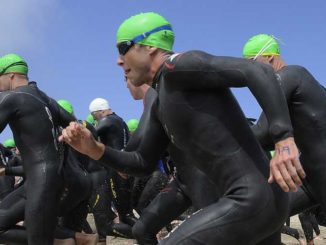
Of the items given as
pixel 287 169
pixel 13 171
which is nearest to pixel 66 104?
pixel 13 171

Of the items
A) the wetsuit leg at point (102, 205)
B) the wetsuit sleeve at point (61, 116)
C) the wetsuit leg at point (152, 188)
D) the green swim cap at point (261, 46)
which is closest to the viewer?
the green swim cap at point (261, 46)

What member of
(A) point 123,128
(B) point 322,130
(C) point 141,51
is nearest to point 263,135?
(B) point 322,130

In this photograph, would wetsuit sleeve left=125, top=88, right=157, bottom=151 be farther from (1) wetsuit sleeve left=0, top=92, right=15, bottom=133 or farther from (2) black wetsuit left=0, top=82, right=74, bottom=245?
(1) wetsuit sleeve left=0, top=92, right=15, bottom=133

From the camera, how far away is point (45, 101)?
5.67 meters

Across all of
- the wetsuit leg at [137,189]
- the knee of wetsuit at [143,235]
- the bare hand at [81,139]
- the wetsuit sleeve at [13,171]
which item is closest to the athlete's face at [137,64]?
the bare hand at [81,139]

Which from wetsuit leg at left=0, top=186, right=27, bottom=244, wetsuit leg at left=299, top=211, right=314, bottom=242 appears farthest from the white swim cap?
wetsuit leg at left=0, top=186, right=27, bottom=244

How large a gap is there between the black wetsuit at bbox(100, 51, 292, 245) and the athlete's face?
0.78ft

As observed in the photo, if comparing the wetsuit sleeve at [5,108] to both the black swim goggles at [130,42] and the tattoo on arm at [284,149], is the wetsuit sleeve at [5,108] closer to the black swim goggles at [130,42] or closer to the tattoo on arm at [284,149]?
the black swim goggles at [130,42]

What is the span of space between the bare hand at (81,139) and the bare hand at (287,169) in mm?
1111

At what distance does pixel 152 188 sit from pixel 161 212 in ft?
8.24

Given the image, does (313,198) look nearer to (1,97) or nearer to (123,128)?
(1,97)

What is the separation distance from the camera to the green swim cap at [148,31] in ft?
11.0

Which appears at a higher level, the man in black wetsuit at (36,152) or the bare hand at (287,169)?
the bare hand at (287,169)

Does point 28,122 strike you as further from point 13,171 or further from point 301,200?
point 301,200
